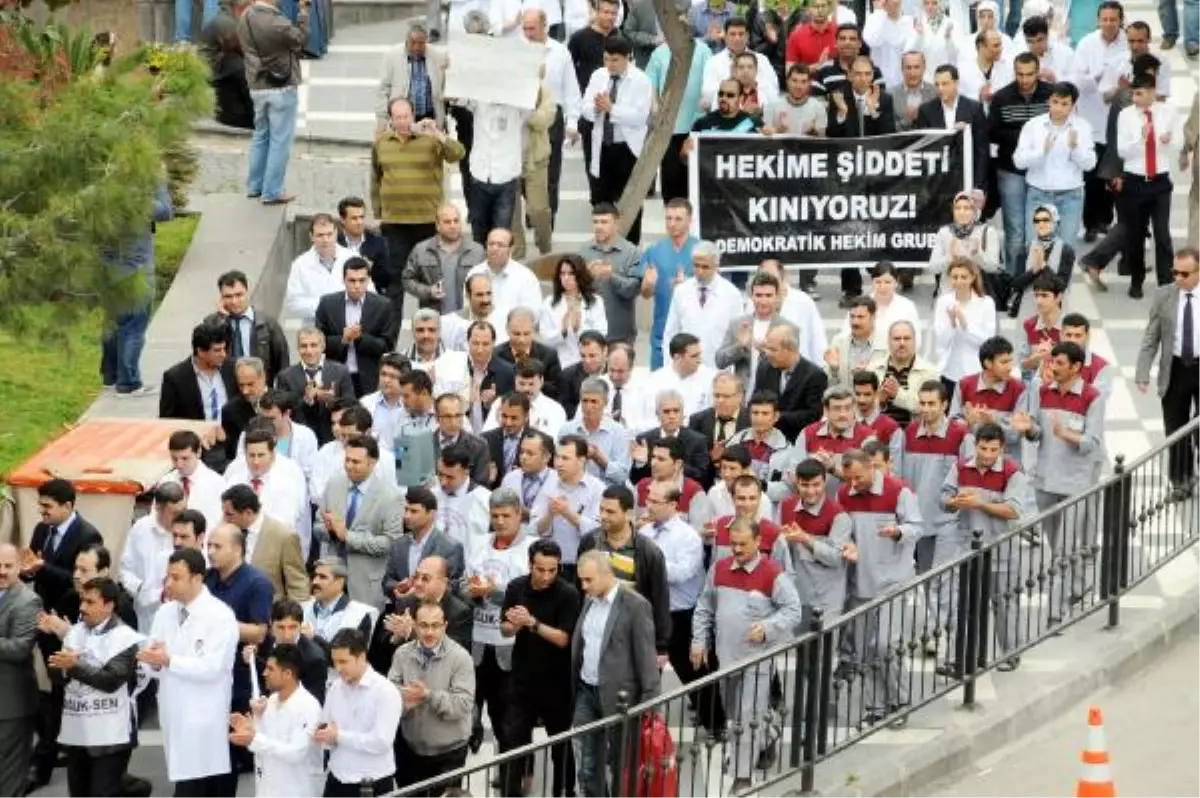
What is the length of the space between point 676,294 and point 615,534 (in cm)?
448

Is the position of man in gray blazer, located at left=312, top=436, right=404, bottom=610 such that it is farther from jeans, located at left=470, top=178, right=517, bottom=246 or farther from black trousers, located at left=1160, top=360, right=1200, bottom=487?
jeans, located at left=470, top=178, right=517, bottom=246

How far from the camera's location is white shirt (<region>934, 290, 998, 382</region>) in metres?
20.0

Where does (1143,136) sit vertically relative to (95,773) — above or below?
above

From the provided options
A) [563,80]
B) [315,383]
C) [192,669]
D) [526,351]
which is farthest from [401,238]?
[192,669]

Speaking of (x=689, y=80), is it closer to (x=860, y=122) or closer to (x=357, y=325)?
(x=860, y=122)

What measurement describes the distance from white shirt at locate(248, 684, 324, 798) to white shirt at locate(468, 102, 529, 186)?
29.4ft

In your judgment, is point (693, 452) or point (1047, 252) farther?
point (1047, 252)

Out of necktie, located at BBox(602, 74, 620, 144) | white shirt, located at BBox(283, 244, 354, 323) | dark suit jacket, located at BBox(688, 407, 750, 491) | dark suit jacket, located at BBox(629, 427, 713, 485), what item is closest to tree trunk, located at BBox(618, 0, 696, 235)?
necktie, located at BBox(602, 74, 620, 144)

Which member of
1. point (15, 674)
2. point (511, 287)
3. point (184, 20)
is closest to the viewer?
point (15, 674)

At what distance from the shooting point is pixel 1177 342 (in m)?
19.7

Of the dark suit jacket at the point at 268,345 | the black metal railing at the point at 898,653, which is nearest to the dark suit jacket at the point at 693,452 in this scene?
the black metal railing at the point at 898,653

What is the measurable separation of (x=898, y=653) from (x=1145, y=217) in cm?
836

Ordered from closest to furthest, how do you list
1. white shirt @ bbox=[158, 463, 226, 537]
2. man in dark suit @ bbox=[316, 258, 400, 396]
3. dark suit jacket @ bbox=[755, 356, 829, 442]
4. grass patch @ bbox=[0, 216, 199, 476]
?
white shirt @ bbox=[158, 463, 226, 537] < dark suit jacket @ bbox=[755, 356, 829, 442] < man in dark suit @ bbox=[316, 258, 400, 396] < grass patch @ bbox=[0, 216, 199, 476]

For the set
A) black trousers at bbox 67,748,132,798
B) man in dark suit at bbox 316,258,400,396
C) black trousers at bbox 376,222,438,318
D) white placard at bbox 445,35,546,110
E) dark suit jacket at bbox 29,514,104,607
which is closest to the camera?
black trousers at bbox 67,748,132,798
